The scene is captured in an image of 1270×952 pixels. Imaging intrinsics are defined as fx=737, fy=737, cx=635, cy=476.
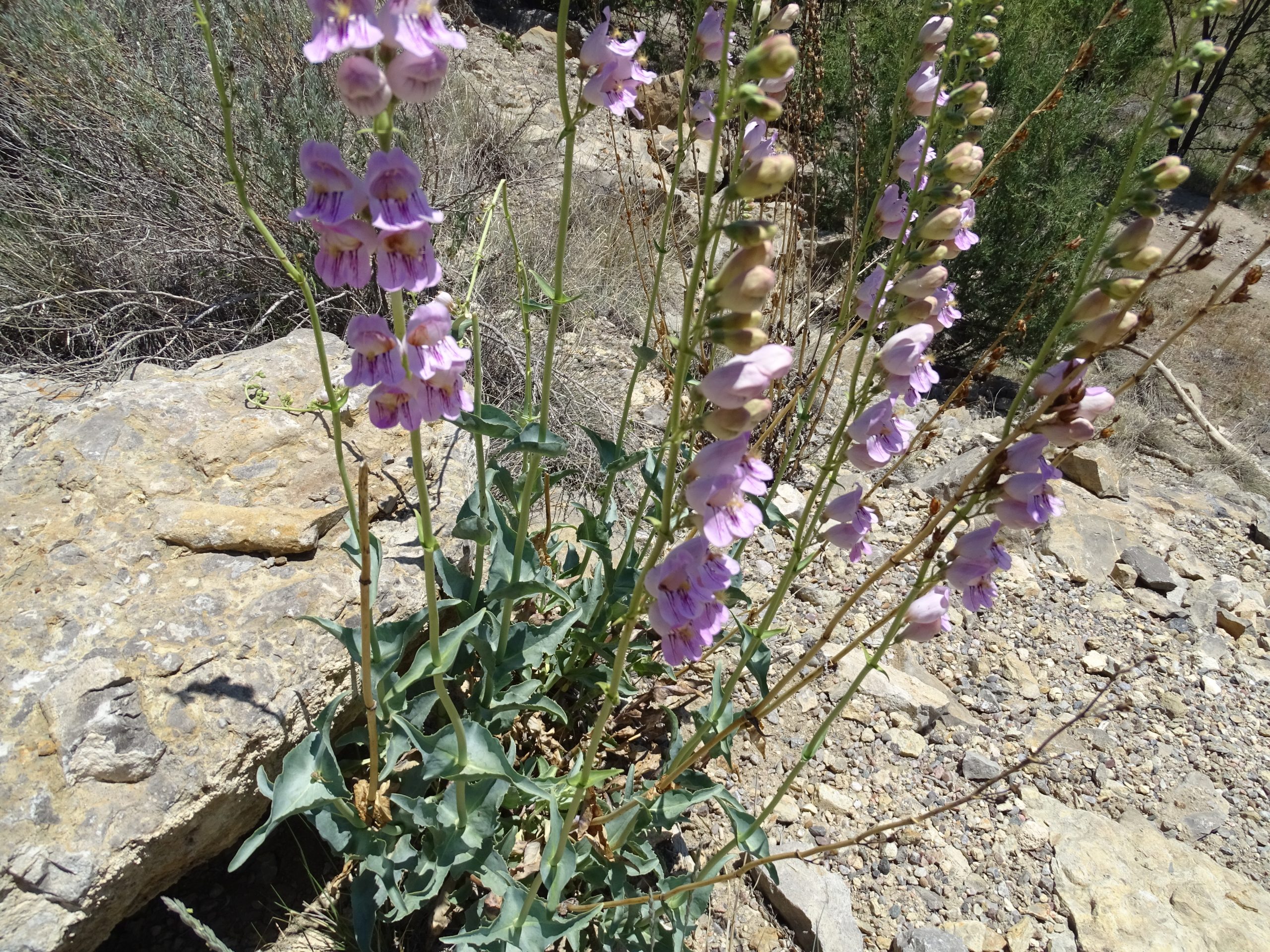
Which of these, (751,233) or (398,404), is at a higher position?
(751,233)

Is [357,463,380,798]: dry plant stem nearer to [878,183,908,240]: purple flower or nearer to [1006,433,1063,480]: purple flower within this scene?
[1006,433,1063,480]: purple flower

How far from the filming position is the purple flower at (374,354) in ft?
5.19

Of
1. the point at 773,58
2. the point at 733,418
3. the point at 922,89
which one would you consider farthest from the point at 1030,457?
the point at 922,89

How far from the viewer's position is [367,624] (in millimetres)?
1788

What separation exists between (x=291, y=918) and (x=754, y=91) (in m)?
2.92

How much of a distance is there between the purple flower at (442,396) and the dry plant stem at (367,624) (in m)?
0.19

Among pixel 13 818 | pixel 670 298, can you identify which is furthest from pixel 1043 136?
pixel 13 818

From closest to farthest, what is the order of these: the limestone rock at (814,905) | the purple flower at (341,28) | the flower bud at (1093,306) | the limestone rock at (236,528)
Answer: the purple flower at (341,28) → the flower bud at (1093,306) → the limestone rock at (236,528) → the limestone rock at (814,905)

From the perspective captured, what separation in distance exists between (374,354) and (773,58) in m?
1.02

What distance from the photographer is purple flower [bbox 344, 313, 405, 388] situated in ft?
5.19

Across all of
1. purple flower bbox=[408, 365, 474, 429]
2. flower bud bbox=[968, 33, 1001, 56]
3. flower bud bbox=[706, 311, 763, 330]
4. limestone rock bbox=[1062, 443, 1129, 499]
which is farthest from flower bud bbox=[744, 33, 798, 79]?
limestone rock bbox=[1062, 443, 1129, 499]

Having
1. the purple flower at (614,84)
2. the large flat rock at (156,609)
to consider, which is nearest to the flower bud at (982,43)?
the purple flower at (614,84)

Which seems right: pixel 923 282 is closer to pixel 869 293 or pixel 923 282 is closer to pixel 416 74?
pixel 869 293

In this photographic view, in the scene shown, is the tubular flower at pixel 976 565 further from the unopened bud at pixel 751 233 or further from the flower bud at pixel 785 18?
the flower bud at pixel 785 18
